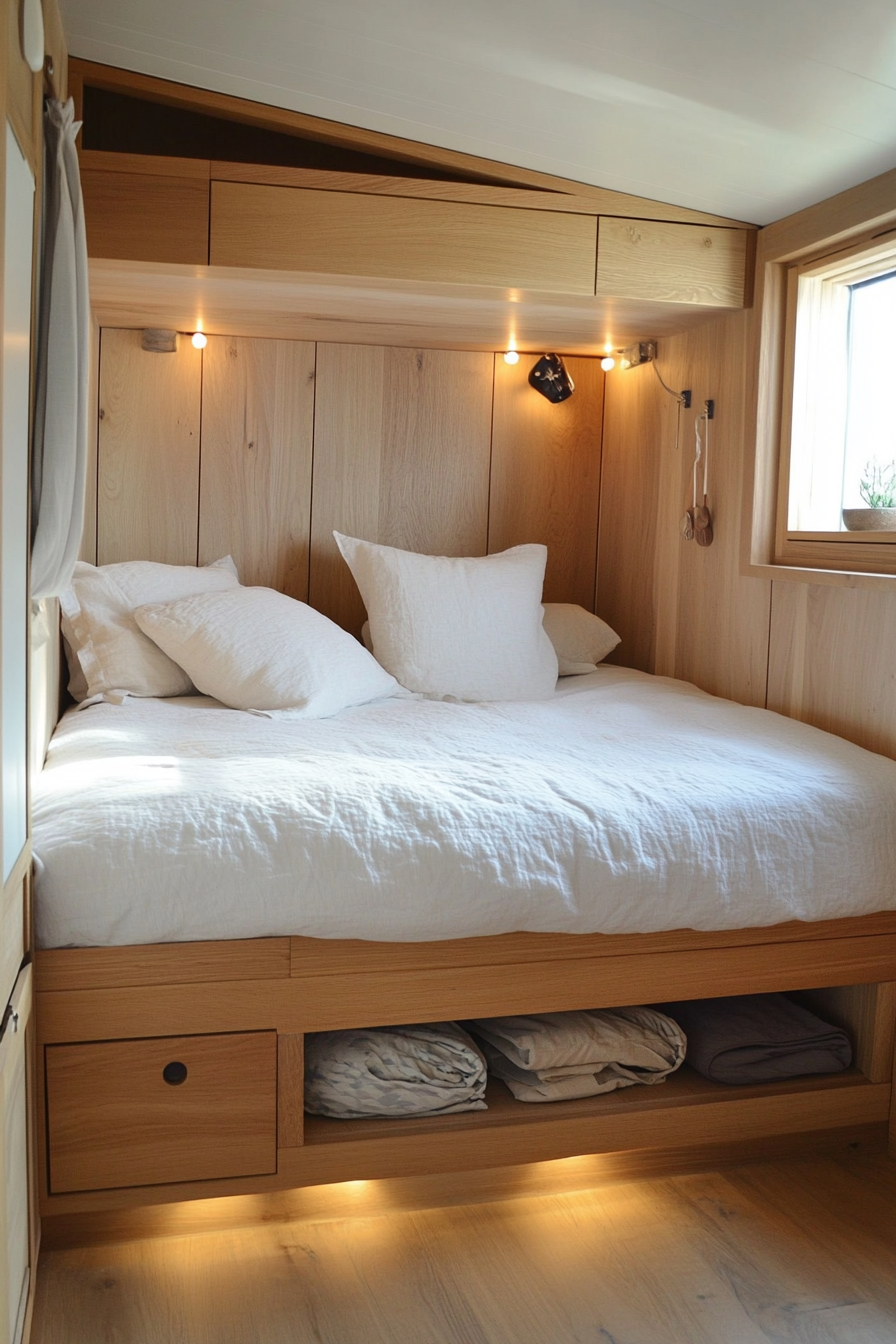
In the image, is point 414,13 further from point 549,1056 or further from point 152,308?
point 549,1056

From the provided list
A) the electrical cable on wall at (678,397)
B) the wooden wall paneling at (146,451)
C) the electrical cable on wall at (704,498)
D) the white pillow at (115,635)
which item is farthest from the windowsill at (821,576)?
the wooden wall paneling at (146,451)

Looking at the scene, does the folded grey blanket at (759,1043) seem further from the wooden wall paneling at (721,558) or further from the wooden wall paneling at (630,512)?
the wooden wall paneling at (630,512)

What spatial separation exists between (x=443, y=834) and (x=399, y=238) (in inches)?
54.7

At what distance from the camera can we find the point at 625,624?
3.30m

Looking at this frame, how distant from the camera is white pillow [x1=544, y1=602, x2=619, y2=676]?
3.05 m

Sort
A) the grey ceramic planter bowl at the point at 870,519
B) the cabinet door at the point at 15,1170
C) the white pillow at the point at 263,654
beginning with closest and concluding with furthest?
the cabinet door at the point at 15,1170
the grey ceramic planter bowl at the point at 870,519
the white pillow at the point at 263,654

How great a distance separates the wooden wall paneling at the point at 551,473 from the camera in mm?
3301

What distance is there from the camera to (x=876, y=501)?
2.33 m

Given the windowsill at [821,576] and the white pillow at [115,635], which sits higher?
the windowsill at [821,576]

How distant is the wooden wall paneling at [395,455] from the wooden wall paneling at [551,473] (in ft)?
0.18

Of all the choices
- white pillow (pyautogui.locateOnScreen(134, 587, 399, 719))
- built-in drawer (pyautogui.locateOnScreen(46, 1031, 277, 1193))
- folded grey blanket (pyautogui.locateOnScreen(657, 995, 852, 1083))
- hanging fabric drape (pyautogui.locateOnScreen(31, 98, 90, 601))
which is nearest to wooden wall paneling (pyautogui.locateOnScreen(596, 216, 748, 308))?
white pillow (pyautogui.locateOnScreen(134, 587, 399, 719))

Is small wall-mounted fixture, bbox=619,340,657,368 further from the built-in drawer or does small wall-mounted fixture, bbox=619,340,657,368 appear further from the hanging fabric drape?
the built-in drawer

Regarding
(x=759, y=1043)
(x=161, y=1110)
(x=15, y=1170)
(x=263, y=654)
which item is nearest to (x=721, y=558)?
(x=263, y=654)

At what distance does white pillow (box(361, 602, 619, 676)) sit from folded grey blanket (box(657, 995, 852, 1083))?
1221 mm
